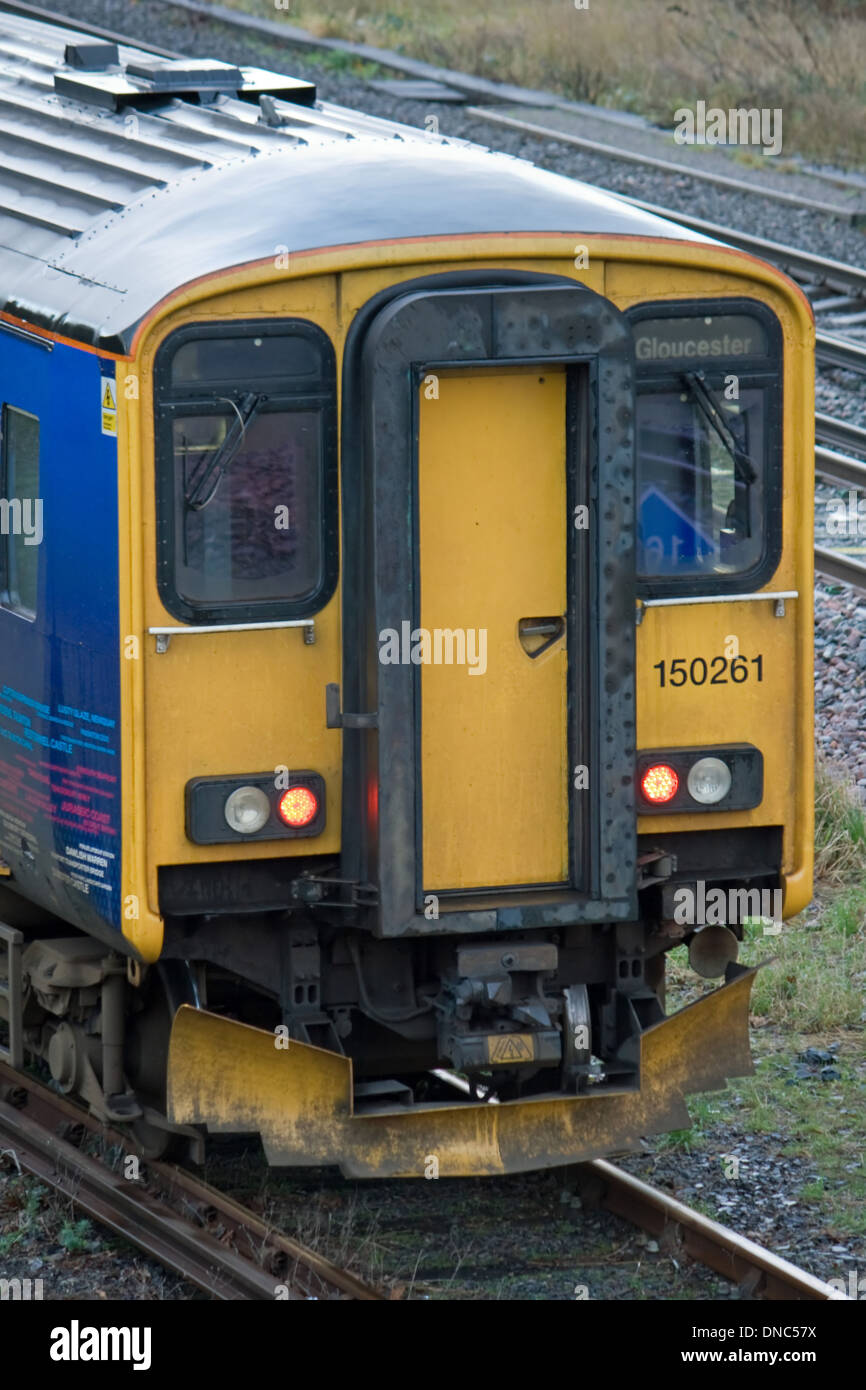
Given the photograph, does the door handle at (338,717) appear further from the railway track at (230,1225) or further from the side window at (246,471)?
the railway track at (230,1225)

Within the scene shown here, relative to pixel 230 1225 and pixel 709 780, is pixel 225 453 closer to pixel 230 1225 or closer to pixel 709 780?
pixel 709 780

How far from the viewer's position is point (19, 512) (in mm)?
7820

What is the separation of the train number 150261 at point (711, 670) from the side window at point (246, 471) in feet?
3.93

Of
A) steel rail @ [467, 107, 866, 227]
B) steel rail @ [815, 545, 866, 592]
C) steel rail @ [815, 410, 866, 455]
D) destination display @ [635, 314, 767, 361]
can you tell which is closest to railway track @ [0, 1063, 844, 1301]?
destination display @ [635, 314, 767, 361]

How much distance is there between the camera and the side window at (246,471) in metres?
7.04

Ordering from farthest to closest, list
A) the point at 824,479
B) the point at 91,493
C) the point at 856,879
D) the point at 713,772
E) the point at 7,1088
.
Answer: the point at 824,479, the point at 856,879, the point at 7,1088, the point at 713,772, the point at 91,493

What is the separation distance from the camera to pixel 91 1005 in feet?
27.1

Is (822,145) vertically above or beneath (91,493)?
above

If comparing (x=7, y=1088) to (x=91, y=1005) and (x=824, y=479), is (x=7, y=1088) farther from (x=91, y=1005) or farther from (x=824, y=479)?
(x=824, y=479)

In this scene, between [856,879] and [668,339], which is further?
[856,879]

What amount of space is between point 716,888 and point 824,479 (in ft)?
26.1

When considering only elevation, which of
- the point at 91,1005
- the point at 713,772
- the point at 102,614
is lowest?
the point at 91,1005

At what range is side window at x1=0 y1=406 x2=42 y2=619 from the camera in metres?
7.70

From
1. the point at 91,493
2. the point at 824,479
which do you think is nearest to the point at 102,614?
the point at 91,493
